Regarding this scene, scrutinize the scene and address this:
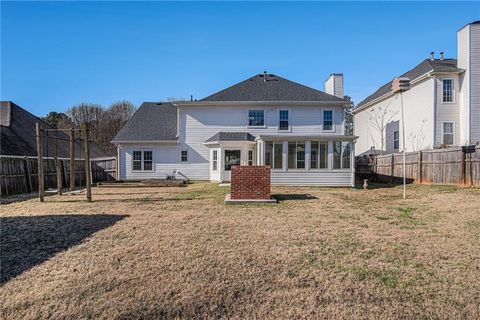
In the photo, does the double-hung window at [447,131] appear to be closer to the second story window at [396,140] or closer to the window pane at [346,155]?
the second story window at [396,140]

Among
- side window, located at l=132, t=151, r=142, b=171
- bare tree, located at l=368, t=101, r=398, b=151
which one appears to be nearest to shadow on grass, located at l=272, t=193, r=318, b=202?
side window, located at l=132, t=151, r=142, b=171

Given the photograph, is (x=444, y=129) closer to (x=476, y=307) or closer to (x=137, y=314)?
(x=476, y=307)

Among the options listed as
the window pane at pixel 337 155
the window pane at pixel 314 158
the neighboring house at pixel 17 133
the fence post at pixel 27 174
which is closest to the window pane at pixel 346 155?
the window pane at pixel 337 155

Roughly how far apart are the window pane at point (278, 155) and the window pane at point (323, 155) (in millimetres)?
2088

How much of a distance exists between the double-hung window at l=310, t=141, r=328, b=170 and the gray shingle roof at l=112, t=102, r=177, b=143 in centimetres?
964

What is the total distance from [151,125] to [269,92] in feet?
28.2

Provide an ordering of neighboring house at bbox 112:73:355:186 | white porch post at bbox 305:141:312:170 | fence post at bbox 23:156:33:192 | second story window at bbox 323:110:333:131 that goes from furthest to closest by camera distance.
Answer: second story window at bbox 323:110:333:131 → neighboring house at bbox 112:73:355:186 → white porch post at bbox 305:141:312:170 → fence post at bbox 23:156:33:192

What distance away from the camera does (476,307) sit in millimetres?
3629

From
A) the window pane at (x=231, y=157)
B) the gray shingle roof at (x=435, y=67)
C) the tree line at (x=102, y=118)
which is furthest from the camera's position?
the tree line at (x=102, y=118)

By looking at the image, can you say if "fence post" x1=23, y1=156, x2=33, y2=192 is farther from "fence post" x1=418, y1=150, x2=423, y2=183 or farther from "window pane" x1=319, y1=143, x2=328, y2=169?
"fence post" x1=418, y1=150, x2=423, y2=183

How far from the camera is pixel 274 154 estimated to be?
58.1 ft

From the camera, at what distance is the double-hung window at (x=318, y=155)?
1761cm

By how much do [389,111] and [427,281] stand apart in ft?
80.4

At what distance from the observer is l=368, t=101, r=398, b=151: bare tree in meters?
26.5
